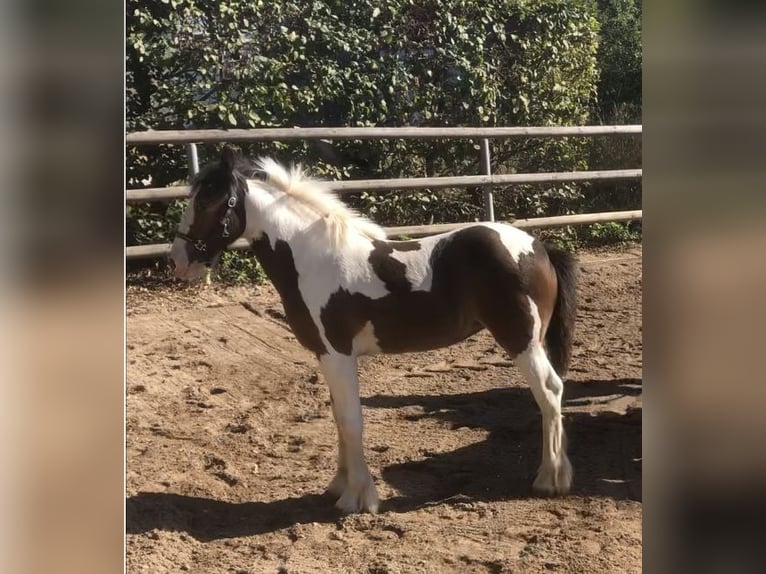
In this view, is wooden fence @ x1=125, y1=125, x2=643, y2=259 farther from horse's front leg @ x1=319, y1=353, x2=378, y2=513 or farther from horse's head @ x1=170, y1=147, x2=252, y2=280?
horse's front leg @ x1=319, y1=353, x2=378, y2=513

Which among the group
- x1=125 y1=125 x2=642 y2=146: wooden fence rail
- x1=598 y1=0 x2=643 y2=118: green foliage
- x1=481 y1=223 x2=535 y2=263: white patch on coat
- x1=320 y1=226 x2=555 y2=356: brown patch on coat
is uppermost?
x1=598 y1=0 x2=643 y2=118: green foliage

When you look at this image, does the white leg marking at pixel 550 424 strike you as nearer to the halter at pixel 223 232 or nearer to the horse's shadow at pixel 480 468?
the horse's shadow at pixel 480 468

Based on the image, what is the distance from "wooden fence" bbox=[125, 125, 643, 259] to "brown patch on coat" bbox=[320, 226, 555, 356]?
9 cm

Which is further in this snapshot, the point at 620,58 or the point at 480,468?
the point at 480,468

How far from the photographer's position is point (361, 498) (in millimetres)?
2377

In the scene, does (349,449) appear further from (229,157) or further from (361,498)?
(229,157)

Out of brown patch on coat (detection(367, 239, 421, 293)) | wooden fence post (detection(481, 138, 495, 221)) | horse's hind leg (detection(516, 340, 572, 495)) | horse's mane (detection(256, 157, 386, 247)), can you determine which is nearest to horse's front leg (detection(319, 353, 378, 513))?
brown patch on coat (detection(367, 239, 421, 293))

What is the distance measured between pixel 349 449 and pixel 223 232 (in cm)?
73

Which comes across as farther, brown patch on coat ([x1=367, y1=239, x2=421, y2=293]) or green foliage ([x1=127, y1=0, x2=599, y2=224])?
brown patch on coat ([x1=367, y1=239, x2=421, y2=293])

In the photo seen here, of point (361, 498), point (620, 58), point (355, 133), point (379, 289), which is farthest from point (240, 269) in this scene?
point (620, 58)

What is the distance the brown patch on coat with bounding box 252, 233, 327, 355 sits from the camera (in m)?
2.43

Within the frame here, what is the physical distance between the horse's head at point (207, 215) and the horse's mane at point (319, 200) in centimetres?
9

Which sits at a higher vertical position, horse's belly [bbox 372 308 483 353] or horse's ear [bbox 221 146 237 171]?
horse's ear [bbox 221 146 237 171]
